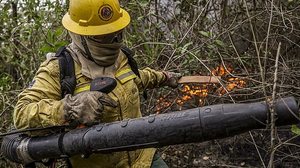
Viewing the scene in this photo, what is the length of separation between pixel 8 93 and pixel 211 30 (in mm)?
1904

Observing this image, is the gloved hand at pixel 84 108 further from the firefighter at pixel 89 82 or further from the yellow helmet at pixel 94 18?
the yellow helmet at pixel 94 18

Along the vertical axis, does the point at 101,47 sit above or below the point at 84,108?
above

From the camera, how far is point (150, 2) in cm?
525

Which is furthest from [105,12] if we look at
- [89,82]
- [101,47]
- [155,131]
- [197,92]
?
[197,92]

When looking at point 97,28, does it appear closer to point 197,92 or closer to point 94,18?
point 94,18

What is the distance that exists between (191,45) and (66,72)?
2084mm

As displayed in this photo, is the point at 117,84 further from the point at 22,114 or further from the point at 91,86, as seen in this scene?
the point at 22,114

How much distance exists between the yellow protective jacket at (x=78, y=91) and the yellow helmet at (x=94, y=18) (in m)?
0.21

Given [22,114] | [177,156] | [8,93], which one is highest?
[22,114]

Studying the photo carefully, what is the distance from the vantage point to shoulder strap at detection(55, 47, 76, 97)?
272 cm

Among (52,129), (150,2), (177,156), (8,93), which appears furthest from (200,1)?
(52,129)

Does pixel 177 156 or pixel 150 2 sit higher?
pixel 150 2

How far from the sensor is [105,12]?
2857mm

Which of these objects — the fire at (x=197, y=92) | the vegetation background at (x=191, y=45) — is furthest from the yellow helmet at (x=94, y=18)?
the fire at (x=197, y=92)
